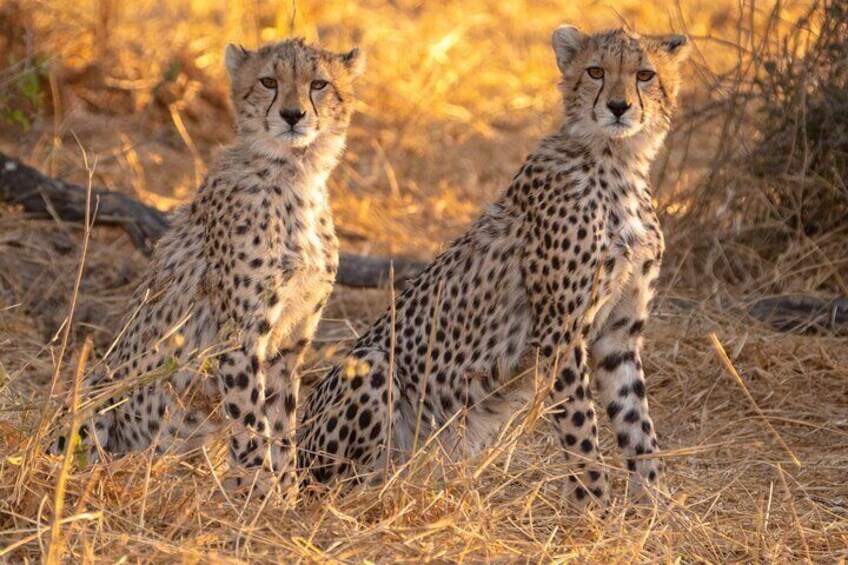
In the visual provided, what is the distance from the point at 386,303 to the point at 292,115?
1.99 metres

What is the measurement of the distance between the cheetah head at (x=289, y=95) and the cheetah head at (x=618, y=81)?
24.7 inches

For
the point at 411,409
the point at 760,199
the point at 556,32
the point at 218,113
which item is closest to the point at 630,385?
the point at 411,409

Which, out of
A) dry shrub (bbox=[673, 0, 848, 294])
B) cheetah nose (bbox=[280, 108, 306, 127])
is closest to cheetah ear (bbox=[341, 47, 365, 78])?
cheetah nose (bbox=[280, 108, 306, 127])

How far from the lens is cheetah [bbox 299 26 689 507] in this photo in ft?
12.5

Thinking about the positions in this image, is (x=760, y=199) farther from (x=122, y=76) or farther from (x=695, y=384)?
(x=122, y=76)

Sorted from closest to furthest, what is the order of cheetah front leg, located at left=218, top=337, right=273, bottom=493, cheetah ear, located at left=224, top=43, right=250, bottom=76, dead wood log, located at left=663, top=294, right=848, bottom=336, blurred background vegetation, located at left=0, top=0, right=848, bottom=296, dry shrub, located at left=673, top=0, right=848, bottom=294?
cheetah front leg, located at left=218, top=337, right=273, bottom=493 → cheetah ear, located at left=224, top=43, right=250, bottom=76 → dead wood log, located at left=663, top=294, right=848, bottom=336 → dry shrub, located at left=673, top=0, right=848, bottom=294 → blurred background vegetation, located at left=0, top=0, right=848, bottom=296

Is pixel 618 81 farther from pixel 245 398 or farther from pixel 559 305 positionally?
pixel 245 398

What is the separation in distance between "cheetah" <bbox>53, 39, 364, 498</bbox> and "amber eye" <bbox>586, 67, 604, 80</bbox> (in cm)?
67

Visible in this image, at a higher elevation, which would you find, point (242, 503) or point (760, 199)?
point (760, 199)

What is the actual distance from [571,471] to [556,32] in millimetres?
1268

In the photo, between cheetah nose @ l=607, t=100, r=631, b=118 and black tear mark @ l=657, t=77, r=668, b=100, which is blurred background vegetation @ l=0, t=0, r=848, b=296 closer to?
black tear mark @ l=657, t=77, r=668, b=100

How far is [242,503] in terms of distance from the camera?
321 cm

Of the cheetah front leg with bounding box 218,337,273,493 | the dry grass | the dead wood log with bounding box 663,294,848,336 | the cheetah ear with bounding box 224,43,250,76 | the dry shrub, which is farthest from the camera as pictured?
the dry shrub

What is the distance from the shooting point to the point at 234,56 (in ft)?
13.2
